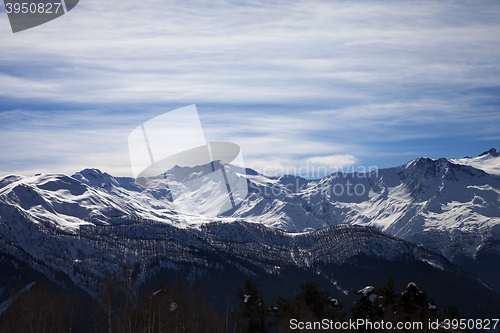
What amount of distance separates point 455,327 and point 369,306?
9.70 m

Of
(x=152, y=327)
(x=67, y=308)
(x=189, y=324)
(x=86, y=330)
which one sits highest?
(x=152, y=327)

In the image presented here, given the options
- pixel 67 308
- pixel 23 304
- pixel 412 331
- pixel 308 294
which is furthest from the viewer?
pixel 67 308

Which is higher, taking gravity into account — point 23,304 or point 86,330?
point 23,304

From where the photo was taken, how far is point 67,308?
352 ft

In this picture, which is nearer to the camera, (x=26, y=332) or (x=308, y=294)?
(x=308, y=294)

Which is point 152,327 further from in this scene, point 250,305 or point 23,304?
point 23,304

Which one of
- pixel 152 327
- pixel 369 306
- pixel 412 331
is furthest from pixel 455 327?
pixel 152 327

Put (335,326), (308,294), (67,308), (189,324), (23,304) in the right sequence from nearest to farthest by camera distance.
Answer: (335,326) < (308,294) < (23,304) < (189,324) < (67,308)

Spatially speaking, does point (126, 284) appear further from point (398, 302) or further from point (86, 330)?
point (86, 330)

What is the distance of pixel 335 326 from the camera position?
58.2 m

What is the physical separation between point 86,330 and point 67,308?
2442cm

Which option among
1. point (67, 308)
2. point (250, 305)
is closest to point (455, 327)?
point (250, 305)

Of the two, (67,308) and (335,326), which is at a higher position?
(335,326)

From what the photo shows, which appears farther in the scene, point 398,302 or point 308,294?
point 308,294
